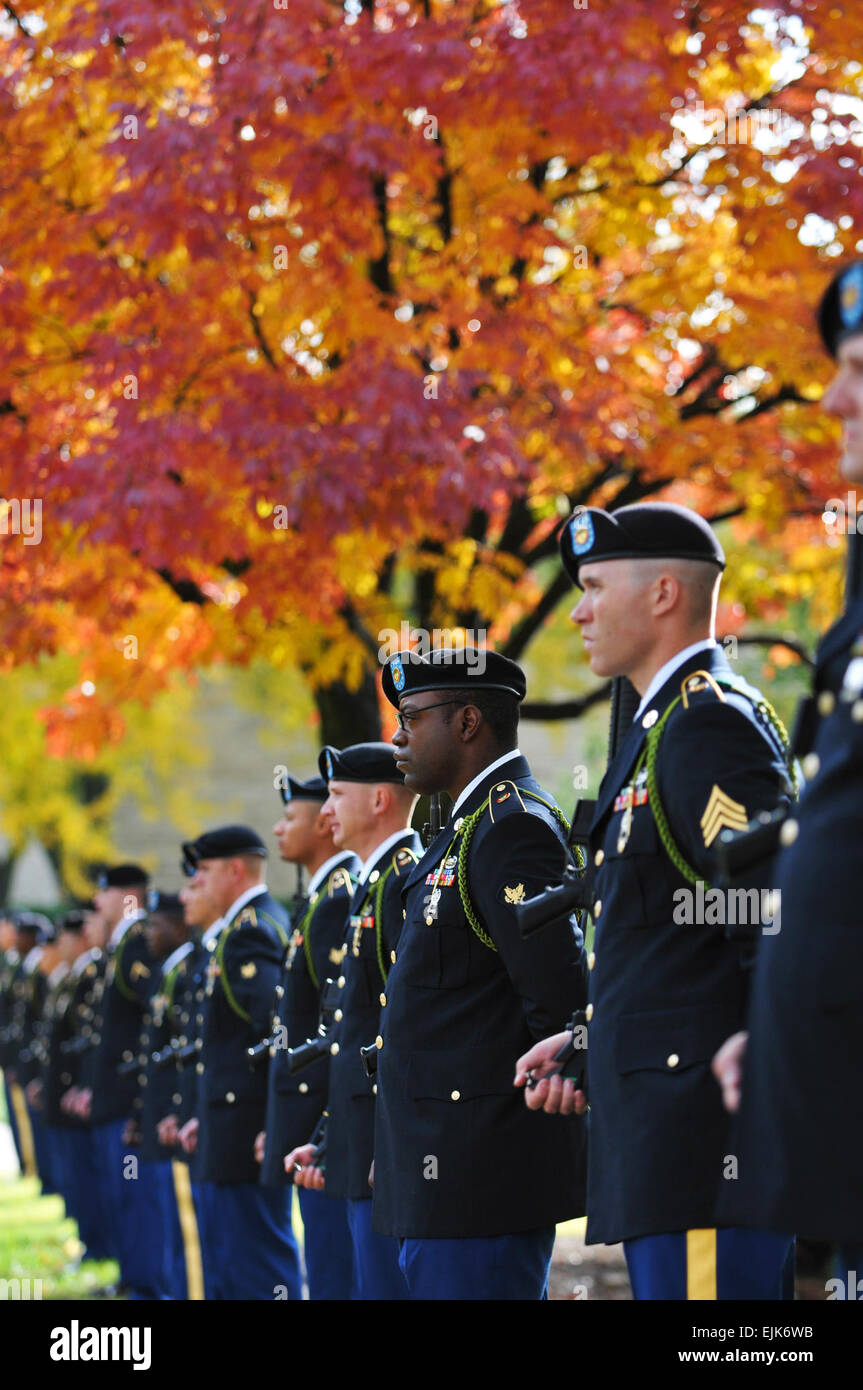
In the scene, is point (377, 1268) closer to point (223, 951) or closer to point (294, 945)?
point (294, 945)

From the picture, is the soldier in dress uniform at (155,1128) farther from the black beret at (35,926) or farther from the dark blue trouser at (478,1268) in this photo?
the black beret at (35,926)

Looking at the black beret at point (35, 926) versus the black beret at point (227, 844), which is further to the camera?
the black beret at point (35, 926)

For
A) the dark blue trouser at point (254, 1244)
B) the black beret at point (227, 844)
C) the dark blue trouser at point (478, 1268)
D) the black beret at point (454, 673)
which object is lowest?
the dark blue trouser at point (254, 1244)

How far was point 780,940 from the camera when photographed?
275 cm

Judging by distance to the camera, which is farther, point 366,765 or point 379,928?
point 366,765

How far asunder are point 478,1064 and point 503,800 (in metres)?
0.70

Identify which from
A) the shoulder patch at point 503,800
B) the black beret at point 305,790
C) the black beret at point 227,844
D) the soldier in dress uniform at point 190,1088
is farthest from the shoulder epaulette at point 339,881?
the shoulder patch at point 503,800

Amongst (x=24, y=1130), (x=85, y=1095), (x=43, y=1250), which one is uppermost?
(x=85, y=1095)

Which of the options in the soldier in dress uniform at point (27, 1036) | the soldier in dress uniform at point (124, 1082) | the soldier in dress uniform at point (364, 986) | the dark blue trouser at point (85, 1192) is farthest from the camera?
the soldier in dress uniform at point (27, 1036)

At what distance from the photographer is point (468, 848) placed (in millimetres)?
4754

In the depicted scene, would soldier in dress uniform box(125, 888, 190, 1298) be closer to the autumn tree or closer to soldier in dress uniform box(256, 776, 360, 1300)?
the autumn tree

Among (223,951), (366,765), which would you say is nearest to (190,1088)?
(223,951)

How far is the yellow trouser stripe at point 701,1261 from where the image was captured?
3.55m
